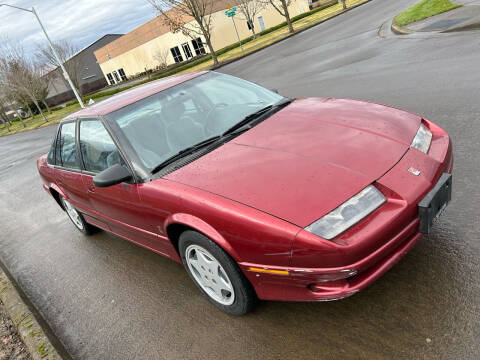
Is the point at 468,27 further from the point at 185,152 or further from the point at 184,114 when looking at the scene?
the point at 185,152

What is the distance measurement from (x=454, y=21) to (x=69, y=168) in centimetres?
1067

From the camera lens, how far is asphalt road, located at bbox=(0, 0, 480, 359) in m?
2.22

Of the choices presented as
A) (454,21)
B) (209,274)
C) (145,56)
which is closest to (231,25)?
(145,56)

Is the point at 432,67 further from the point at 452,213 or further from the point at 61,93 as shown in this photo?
the point at 61,93

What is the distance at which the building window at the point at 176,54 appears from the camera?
43719 mm

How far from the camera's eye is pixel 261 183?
2.35m

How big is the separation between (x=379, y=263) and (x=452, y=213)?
1337mm

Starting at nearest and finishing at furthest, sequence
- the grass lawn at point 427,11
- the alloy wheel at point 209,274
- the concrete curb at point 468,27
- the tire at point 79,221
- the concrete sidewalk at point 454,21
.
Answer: the alloy wheel at point 209,274 → the tire at point 79,221 → the concrete curb at point 468,27 → the concrete sidewalk at point 454,21 → the grass lawn at point 427,11

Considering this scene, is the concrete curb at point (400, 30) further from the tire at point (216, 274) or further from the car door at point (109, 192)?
the tire at point (216, 274)

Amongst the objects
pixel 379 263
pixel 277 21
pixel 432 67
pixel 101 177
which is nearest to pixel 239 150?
pixel 101 177

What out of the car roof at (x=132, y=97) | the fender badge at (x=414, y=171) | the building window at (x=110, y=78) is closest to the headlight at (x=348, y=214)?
the fender badge at (x=414, y=171)

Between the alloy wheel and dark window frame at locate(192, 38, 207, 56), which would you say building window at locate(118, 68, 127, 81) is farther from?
the alloy wheel

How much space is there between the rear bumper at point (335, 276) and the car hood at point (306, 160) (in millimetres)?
307

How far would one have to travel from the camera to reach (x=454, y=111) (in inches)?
197
